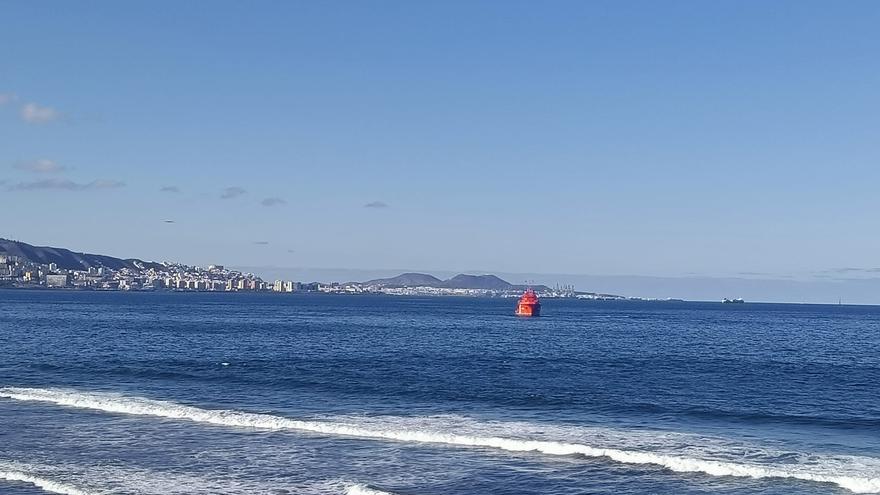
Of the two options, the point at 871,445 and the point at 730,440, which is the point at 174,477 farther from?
the point at 871,445

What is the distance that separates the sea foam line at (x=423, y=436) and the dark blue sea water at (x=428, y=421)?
4.5 inches

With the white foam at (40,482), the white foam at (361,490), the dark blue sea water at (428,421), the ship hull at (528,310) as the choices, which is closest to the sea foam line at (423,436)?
the dark blue sea water at (428,421)

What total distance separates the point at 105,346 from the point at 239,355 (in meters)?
15.7

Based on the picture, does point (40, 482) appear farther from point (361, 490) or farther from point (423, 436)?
point (423, 436)

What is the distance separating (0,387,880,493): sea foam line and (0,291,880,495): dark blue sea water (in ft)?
0.37

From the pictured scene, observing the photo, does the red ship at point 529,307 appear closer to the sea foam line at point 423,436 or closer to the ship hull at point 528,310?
the ship hull at point 528,310

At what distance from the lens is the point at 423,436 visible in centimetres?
3625

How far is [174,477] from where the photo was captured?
28.5 metres

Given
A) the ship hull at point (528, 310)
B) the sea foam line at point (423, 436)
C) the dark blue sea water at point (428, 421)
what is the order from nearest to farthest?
1. the dark blue sea water at point (428, 421)
2. the sea foam line at point (423, 436)
3. the ship hull at point (528, 310)

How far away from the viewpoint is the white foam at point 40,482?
86.9ft

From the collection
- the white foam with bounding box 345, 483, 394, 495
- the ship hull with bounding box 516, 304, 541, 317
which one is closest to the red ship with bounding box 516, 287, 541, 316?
the ship hull with bounding box 516, 304, 541, 317

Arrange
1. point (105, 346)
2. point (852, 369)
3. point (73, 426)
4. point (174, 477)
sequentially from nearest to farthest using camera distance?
point (174, 477), point (73, 426), point (852, 369), point (105, 346)

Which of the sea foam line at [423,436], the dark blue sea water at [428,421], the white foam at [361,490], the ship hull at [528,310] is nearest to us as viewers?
the white foam at [361,490]

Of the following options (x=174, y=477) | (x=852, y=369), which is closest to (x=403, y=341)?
(x=852, y=369)
